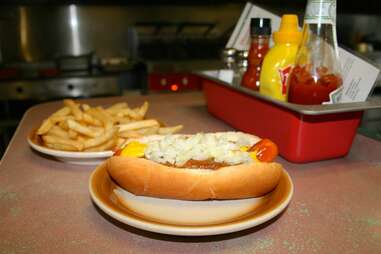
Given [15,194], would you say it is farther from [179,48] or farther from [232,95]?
→ [179,48]

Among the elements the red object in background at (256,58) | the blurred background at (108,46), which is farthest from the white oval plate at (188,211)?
the blurred background at (108,46)

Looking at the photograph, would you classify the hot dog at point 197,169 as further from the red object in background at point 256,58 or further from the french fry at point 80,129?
the red object in background at point 256,58

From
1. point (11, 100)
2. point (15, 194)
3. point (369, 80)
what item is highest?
point (369, 80)

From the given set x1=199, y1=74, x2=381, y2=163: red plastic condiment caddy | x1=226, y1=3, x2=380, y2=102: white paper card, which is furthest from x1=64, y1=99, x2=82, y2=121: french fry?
x1=226, y1=3, x2=380, y2=102: white paper card

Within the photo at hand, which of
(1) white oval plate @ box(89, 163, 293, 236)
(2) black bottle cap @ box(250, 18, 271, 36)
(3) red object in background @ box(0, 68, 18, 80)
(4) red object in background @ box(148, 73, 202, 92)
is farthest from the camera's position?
(4) red object in background @ box(148, 73, 202, 92)

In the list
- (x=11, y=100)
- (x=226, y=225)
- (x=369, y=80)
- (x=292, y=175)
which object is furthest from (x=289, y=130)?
(x=11, y=100)

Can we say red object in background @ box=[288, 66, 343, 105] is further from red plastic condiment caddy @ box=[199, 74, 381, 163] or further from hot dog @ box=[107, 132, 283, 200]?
hot dog @ box=[107, 132, 283, 200]

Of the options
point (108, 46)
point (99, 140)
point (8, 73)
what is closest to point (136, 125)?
point (99, 140)
